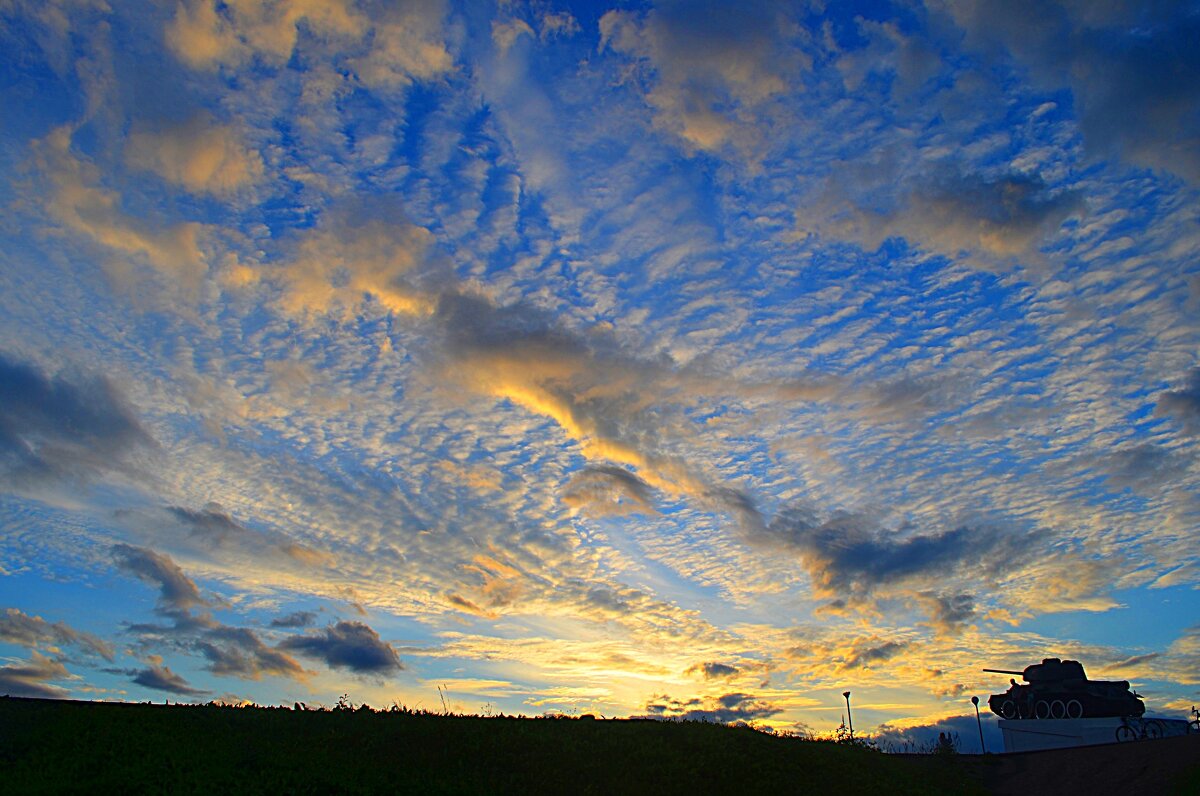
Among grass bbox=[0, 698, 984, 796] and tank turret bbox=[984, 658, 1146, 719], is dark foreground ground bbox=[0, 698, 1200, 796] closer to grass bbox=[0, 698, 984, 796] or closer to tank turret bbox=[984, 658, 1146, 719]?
grass bbox=[0, 698, 984, 796]

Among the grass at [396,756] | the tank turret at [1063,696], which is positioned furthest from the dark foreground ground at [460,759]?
the tank turret at [1063,696]

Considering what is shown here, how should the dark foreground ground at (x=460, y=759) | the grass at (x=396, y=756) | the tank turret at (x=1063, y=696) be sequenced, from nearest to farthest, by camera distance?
1. the grass at (x=396, y=756)
2. the dark foreground ground at (x=460, y=759)
3. the tank turret at (x=1063, y=696)

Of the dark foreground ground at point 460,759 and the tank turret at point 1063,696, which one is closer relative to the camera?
the dark foreground ground at point 460,759

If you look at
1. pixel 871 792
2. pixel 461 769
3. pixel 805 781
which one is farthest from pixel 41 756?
pixel 871 792

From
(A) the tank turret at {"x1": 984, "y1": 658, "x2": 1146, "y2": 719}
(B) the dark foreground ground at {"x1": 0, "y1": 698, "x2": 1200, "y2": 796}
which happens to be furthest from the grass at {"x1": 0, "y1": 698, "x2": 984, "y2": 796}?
(A) the tank turret at {"x1": 984, "y1": 658, "x2": 1146, "y2": 719}

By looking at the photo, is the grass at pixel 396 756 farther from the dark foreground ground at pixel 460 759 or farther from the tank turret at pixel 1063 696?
the tank turret at pixel 1063 696

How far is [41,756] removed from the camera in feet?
70.9

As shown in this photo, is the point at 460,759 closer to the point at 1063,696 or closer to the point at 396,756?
the point at 396,756

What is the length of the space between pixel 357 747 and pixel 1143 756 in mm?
28762

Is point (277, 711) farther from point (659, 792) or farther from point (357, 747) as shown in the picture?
point (659, 792)

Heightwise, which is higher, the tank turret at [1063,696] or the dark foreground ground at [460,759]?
the tank turret at [1063,696]

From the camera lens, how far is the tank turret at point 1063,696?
175 feet

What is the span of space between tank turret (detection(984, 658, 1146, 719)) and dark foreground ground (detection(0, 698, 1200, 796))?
2570 cm

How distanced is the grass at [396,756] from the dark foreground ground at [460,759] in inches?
2.3
